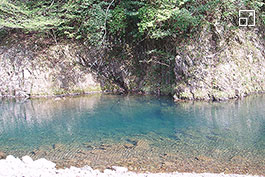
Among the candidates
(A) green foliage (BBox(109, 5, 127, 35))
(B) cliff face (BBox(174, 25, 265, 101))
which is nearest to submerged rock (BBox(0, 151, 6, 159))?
(B) cliff face (BBox(174, 25, 265, 101))

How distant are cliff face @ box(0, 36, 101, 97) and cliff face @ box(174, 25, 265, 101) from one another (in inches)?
305

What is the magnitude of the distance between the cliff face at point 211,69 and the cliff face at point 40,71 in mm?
7735

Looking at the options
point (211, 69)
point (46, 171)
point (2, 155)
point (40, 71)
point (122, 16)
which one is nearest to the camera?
point (46, 171)

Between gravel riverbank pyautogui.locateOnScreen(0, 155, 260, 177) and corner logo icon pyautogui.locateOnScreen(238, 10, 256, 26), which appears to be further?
corner logo icon pyautogui.locateOnScreen(238, 10, 256, 26)

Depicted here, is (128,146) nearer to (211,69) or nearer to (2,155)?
(2,155)

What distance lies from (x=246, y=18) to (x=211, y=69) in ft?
18.4

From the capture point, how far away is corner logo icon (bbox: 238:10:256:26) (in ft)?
55.7

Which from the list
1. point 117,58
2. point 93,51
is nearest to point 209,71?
point 117,58

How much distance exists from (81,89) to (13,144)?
33.0ft

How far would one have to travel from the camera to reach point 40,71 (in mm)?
18484

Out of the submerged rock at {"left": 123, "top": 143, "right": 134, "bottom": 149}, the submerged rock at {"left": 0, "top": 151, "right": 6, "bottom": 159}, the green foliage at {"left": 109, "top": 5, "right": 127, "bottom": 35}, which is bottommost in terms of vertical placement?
the submerged rock at {"left": 0, "top": 151, "right": 6, "bottom": 159}

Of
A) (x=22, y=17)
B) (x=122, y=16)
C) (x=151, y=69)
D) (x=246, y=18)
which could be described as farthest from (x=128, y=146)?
(x=246, y=18)

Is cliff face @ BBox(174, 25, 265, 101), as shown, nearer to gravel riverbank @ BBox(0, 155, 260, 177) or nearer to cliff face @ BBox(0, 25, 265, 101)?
cliff face @ BBox(0, 25, 265, 101)

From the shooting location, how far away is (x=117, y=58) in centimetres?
1934
